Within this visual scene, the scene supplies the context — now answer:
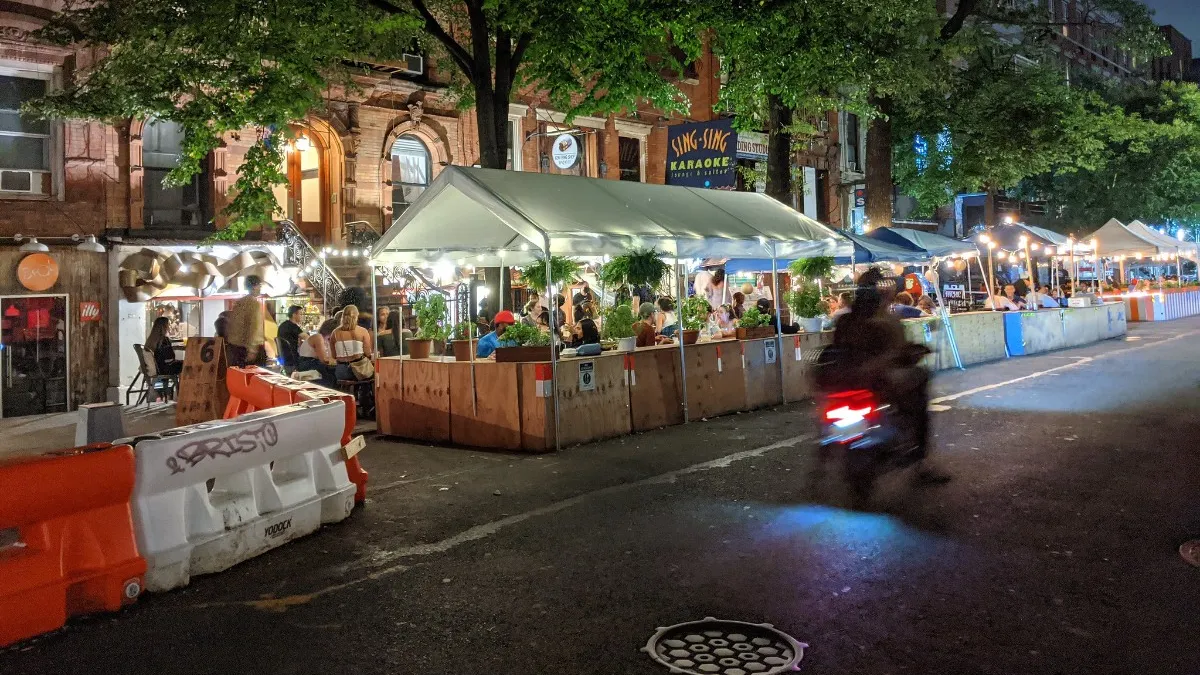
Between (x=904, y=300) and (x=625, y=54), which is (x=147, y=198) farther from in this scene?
(x=904, y=300)

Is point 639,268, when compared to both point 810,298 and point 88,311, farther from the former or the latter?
point 88,311

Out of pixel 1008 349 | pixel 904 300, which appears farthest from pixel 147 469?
pixel 1008 349

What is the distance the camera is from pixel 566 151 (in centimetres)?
2083

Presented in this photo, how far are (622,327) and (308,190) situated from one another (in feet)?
44.6

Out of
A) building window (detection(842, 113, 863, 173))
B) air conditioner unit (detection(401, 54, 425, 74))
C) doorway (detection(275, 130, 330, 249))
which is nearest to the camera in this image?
doorway (detection(275, 130, 330, 249))

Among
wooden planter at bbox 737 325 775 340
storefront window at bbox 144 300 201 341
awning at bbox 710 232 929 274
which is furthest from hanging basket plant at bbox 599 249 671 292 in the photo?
storefront window at bbox 144 300 201 341

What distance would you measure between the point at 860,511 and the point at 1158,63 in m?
81.6

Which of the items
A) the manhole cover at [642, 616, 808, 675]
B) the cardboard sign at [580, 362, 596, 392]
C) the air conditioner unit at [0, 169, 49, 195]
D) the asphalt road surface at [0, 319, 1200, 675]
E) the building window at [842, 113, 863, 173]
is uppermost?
the building window at [842, 113, 863, 173]

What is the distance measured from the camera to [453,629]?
15.3 ft

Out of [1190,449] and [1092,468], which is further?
[1190,449]

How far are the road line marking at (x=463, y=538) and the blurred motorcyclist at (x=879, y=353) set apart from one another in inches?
81.9

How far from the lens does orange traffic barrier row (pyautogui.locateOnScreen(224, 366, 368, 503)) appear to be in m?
7.58

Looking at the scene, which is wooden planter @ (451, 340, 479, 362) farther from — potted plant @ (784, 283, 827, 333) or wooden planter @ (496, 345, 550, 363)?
potted plant @ (784, 283, 827, 333)

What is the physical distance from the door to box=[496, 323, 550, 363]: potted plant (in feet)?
36.4
